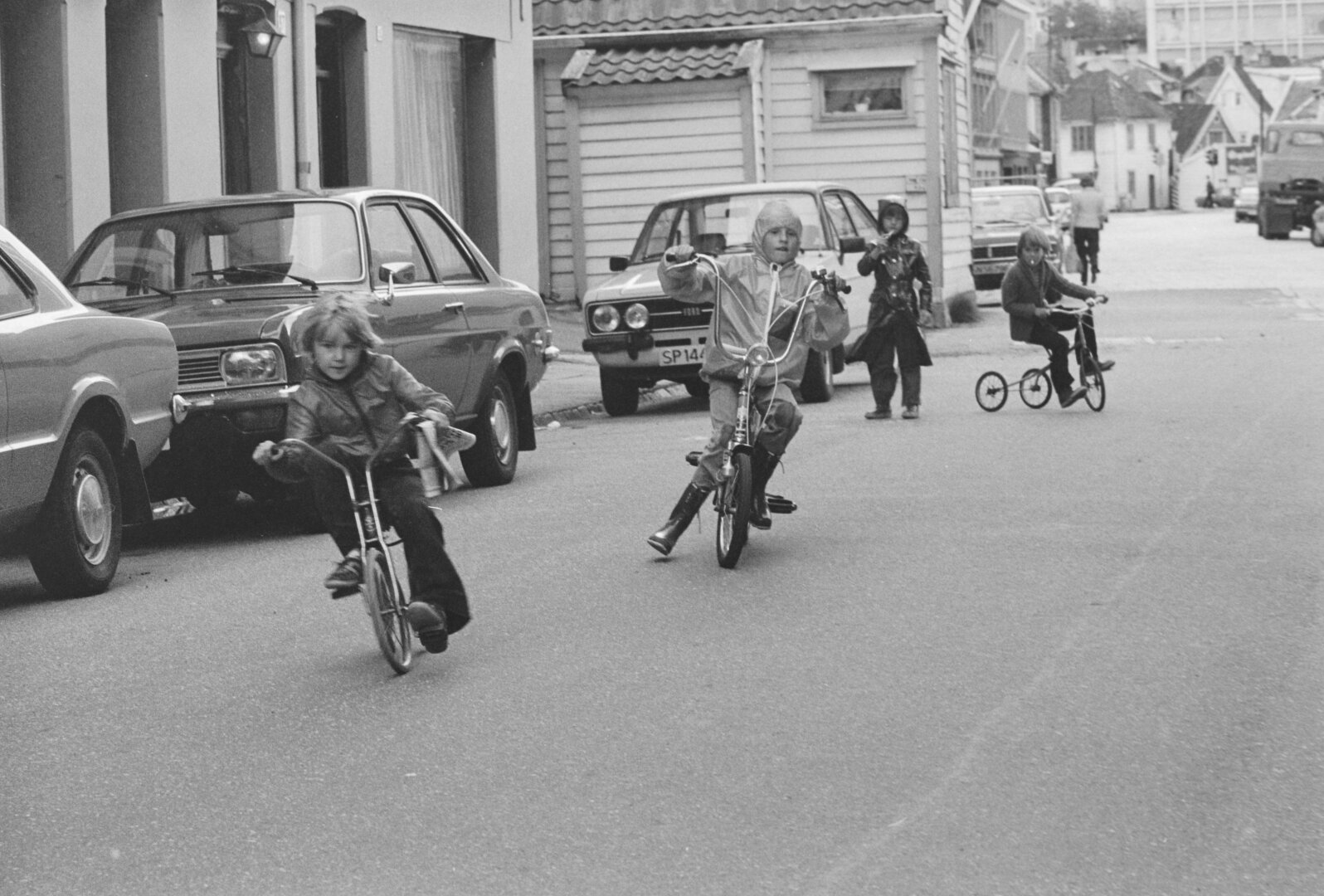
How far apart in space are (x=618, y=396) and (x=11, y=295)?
8.63 meters

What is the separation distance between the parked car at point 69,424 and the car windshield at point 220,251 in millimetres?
1457

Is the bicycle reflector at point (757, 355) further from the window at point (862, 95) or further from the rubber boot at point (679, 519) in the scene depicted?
the window at point (862, 95)

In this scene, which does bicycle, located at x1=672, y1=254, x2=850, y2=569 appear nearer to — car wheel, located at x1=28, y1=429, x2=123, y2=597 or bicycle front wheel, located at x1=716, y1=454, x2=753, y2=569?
bicycle front wheel, located at x1=716, y1=454, x2=753, y2=569

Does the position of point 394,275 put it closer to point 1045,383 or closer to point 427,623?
point 427,623

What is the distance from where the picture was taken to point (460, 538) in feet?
33.7

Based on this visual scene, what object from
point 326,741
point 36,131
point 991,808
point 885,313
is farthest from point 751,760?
point 36,131

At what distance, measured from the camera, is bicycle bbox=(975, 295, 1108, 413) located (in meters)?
15.7

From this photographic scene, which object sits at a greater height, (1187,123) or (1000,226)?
(1187,123)

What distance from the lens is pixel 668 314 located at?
16.5 m

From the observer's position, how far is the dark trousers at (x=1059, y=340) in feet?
51.8

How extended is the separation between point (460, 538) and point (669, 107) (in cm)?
1829

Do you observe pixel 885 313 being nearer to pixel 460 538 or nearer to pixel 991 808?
pixel 460 538

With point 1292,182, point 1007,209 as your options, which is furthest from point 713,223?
point 1292,182

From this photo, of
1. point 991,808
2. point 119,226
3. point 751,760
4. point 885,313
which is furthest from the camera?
point 885,313
